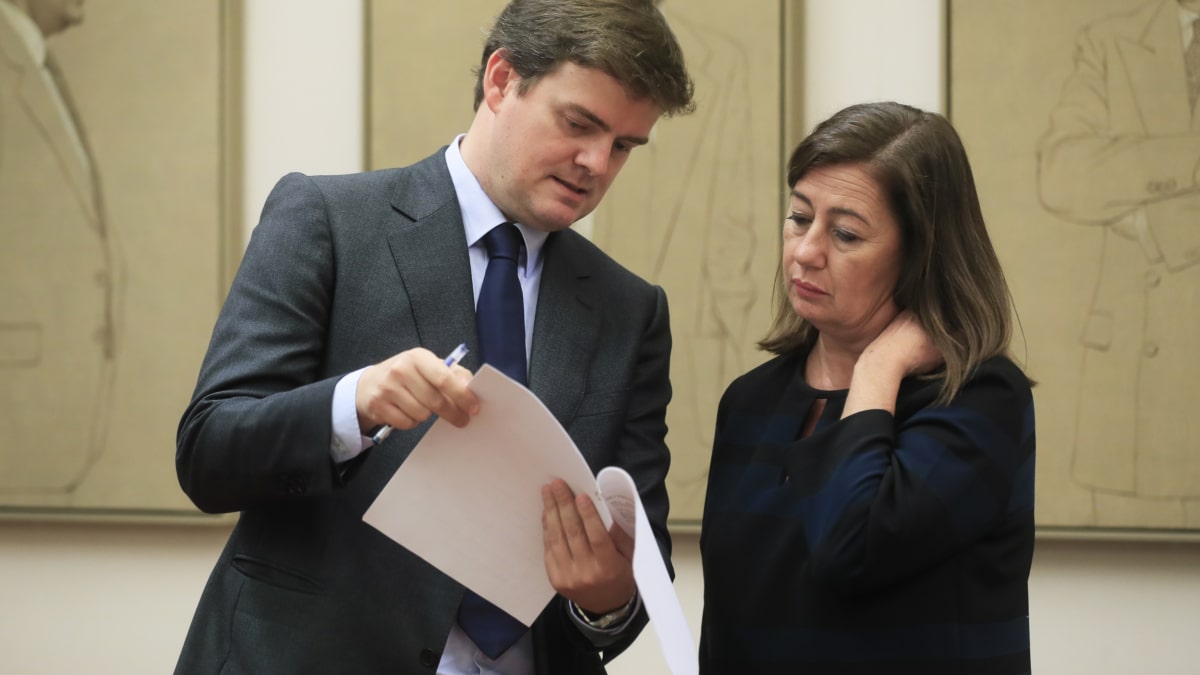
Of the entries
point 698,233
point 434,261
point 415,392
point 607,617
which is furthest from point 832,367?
point 698,233

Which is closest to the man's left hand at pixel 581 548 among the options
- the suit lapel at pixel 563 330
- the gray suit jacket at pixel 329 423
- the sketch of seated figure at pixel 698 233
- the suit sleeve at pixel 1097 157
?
the gray suit jacket at pixel 329 423

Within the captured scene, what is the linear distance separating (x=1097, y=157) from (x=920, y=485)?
1.67 m

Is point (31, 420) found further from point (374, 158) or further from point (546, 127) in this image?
point (546, 127)

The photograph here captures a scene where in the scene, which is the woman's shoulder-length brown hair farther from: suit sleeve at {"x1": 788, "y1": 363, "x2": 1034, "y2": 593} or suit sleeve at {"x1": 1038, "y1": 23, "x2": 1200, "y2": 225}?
suit sleeve at {"x1": 1038, "y1": 23, "x2": 1200, "y2": 225}

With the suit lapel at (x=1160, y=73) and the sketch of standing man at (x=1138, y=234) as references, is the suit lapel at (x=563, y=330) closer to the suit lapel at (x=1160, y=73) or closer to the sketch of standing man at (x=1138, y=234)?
the sketch of standing man at (x=1138, y=234)

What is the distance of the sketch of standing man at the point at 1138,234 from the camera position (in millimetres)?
2805

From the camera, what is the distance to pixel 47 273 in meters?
3.14

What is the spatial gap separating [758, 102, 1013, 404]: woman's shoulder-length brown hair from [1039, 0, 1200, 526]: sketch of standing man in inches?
49.3

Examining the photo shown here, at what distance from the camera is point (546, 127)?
1684 mm

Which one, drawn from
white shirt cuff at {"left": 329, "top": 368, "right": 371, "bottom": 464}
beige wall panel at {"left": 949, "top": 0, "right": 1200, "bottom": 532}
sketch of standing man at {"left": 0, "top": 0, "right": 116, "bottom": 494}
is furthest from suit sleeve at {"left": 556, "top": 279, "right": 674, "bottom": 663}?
sketch of standing man at {"left": 0, "top": 0, "right": 116, "bottom": 494}

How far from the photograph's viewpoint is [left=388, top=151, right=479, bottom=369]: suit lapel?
5.39ft

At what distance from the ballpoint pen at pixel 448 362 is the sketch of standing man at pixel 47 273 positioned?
2.01 metres

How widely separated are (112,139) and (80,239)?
0.95 feet

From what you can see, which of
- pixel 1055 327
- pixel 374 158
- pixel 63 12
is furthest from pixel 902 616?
pixel 63 12
